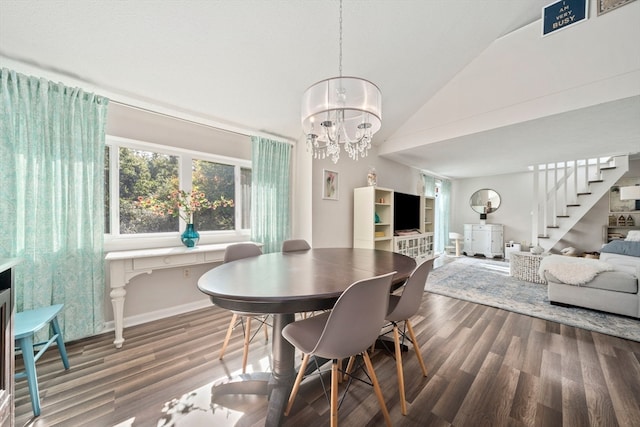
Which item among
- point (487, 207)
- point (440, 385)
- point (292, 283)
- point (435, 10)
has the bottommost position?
point (440, 385)

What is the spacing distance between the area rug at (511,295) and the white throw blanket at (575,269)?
37 cm

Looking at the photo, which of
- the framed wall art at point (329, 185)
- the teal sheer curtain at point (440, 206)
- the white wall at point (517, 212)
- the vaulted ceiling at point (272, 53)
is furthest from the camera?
the teal sheer curtain at point (440, 206)

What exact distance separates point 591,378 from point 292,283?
2.19 m

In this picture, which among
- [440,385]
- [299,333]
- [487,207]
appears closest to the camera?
[299,333]

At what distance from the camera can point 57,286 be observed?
6.39 feet

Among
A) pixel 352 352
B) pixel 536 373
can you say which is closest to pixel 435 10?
pixel 352 352

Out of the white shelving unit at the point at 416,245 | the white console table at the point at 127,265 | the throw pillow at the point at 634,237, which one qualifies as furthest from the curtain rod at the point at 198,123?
the throw pillow at the point at 634,237

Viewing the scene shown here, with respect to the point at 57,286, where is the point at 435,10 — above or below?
above

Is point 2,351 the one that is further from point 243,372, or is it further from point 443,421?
point 443,421

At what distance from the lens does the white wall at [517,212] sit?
504 centimetres

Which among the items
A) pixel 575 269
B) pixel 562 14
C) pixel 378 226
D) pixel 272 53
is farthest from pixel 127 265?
pixel 562 14

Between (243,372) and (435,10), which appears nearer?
(243,372)

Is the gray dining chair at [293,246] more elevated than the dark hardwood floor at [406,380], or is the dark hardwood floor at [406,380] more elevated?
the gray dining chair at [293,246]

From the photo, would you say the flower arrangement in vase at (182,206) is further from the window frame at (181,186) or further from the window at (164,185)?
the window frame at (181,186)
